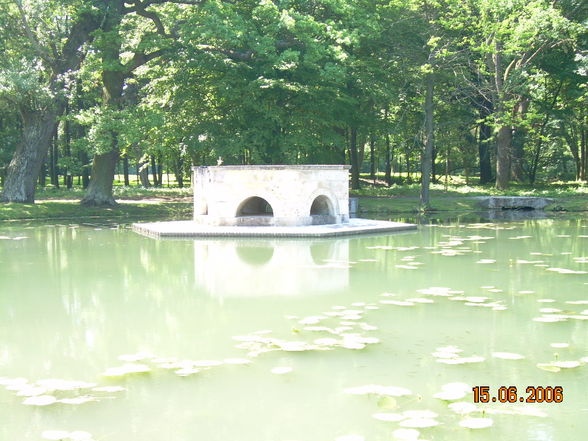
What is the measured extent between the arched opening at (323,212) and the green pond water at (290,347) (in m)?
7.47

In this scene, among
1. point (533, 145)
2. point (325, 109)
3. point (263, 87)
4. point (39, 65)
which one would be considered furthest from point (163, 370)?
point (533, 145)

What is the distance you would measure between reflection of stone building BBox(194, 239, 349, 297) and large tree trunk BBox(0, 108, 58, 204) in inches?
462

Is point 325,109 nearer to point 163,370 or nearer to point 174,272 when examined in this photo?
point 174,272

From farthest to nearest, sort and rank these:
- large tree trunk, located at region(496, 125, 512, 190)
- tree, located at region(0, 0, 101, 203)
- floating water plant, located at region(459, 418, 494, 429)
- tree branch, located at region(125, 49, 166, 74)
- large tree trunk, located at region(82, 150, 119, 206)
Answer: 1. large tree trunk, located at region(496, 125, 512, 190)
2. large tree trunk, located at region(82, 150, 119, 206)
3. tree branch, located at region(125, 49, 166, 74)
4. tree, located at region(0, 0, 101, 203)
5. floating water plant, located at region(459, 418, 494, 429)

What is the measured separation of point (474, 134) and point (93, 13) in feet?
98.1

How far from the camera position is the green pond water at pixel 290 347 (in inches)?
207

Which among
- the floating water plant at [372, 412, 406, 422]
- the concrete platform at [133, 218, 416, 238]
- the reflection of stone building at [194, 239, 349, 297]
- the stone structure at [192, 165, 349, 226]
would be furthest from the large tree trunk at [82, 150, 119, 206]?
the floating water plant at [372, 412, 406, 422]

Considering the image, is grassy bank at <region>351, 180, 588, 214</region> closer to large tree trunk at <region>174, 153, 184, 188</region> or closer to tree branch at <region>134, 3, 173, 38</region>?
tree branch at <region>134, 3, 173, 38</region>

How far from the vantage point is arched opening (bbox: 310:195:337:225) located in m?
21.9

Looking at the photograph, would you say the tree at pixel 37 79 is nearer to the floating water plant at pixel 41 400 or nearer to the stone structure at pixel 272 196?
the stone structure at pixel 272 196

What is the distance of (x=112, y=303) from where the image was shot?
9906 millimetres

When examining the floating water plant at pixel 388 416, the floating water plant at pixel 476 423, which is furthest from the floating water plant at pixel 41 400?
the floating water plant at pixel 476 423

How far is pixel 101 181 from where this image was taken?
2864 centimetres

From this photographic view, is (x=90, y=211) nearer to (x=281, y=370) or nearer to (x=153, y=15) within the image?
(x=153, y=15)
